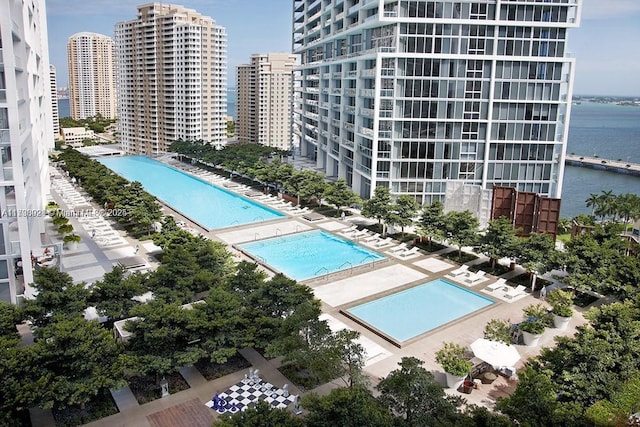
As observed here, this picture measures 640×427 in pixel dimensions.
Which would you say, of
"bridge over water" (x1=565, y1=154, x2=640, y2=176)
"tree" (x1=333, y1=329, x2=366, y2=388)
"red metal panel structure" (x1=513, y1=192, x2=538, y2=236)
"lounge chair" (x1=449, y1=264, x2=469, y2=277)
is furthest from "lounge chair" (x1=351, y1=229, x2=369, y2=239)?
"bridge over water" (x1=565, y1=154, x2=640, y2=176)

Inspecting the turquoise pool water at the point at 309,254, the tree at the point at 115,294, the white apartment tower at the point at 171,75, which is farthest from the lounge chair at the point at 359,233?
the white apartment tower at the point at 171,75

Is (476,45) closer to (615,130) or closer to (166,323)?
(166,323)

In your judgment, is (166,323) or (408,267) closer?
(166,323)

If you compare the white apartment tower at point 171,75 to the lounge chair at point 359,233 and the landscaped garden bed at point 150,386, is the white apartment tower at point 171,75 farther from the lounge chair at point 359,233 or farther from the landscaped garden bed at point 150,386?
the landscaped garden bed at point 150,386

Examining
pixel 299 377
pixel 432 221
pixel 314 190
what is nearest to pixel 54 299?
pixel 299 377

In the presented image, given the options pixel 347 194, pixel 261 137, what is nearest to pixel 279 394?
pixel 347 194

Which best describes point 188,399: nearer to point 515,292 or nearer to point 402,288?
point 402,288

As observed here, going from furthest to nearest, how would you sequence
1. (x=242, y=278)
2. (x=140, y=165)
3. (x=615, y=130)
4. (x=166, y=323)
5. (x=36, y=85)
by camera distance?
(x=615, y=130) < (x=140, y=165) < (x=36, y=85) < (x=242, y=278) < (x=166, y=323)
